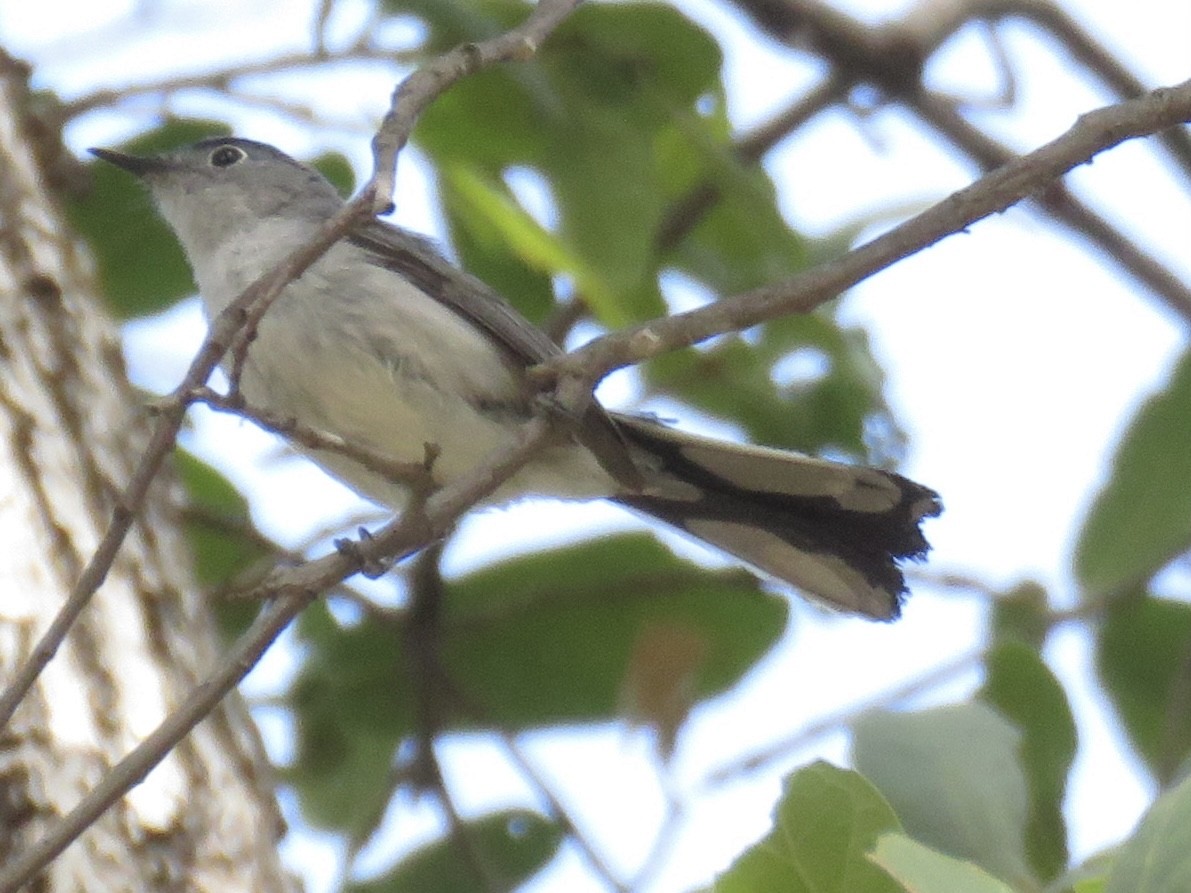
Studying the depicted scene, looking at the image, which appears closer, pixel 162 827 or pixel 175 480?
pixel 162 827

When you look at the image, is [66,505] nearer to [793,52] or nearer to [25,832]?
[25,832]

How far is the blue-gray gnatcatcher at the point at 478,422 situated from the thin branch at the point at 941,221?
0.83 m

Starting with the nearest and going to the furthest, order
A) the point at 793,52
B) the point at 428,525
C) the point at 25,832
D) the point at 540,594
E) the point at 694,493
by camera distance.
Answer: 1. the point at 428,525
2. the point at 25,832
3. the point at 694,493
4. the point at 540,594
5. the point at 793,52

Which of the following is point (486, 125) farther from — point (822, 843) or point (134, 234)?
point (822, 843)

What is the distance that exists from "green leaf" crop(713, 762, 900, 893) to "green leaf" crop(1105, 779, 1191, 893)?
28cm

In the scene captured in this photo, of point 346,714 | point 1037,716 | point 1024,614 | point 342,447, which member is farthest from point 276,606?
A: point 1024,614

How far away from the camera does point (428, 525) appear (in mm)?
2430

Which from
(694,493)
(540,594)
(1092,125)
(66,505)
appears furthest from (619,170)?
(1092,125)

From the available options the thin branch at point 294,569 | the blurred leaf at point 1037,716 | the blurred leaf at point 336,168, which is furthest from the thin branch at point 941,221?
the blurred leaf at point 336,168

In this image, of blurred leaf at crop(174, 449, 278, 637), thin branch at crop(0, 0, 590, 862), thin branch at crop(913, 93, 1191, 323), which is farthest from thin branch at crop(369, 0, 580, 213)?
thin branch at crop(913, 93, 1191, 323)

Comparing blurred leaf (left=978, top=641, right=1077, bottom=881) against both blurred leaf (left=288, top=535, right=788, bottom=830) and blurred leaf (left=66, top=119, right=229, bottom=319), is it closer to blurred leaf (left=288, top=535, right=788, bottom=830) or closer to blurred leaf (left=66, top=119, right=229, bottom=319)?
blurred leaf (left=288, top=535, right=788, bottom=830)

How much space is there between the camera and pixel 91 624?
313cm

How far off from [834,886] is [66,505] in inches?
69.0

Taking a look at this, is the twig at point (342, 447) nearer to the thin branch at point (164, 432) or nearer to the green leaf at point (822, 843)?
the thin branch at point (164, 432)
